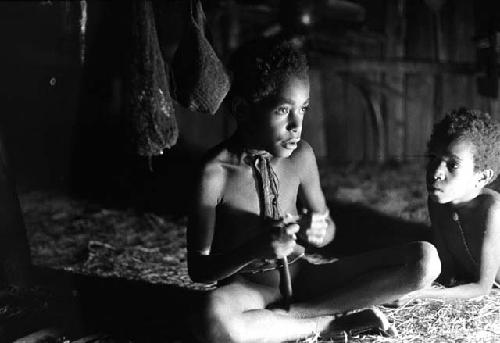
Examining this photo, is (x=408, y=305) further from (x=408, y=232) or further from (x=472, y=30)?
(x=472, y=30)

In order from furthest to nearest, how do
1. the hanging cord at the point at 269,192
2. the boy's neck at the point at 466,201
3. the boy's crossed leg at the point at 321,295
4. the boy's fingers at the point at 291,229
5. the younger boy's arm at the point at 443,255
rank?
the younger boy's arm at the point at 443,255, the boy's neck at the point at 466,201, the hanging cord at the point at 269,192, the boy's crossed leg at the point at 321,295, the boy's fingers at the point at 291,229

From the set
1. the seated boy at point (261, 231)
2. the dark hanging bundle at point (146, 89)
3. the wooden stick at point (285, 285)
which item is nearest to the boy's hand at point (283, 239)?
the seated boy at point (261, 231)

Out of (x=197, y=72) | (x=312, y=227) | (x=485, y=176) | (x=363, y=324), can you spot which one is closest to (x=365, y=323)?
(x=363, y=324)

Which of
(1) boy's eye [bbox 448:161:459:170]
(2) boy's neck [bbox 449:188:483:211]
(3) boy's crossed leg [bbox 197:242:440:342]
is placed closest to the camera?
(3) boy's crossed leg [bbox 197:242:440:342]

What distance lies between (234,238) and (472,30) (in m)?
5.96

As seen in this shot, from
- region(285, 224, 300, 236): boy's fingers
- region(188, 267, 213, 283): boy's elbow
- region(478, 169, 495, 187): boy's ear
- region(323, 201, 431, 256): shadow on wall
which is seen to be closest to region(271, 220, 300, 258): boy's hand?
region(285, 224, 300, 236): boy's fingers

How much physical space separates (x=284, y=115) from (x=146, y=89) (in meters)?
0.71

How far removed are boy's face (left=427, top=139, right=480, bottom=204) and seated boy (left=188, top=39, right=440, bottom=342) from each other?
1.62 feet

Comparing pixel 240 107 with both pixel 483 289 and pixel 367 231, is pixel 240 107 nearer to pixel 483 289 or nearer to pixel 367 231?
pixel 483 289

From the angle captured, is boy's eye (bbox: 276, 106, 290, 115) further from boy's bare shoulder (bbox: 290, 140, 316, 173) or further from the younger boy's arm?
the younger boy's arm

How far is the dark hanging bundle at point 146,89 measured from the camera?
9.36 ft

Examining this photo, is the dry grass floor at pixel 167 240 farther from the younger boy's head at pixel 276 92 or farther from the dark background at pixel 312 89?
the younger boy's head at pixel 276 92

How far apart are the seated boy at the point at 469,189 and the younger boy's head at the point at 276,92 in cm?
83

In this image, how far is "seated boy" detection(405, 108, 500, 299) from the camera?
2.98m
